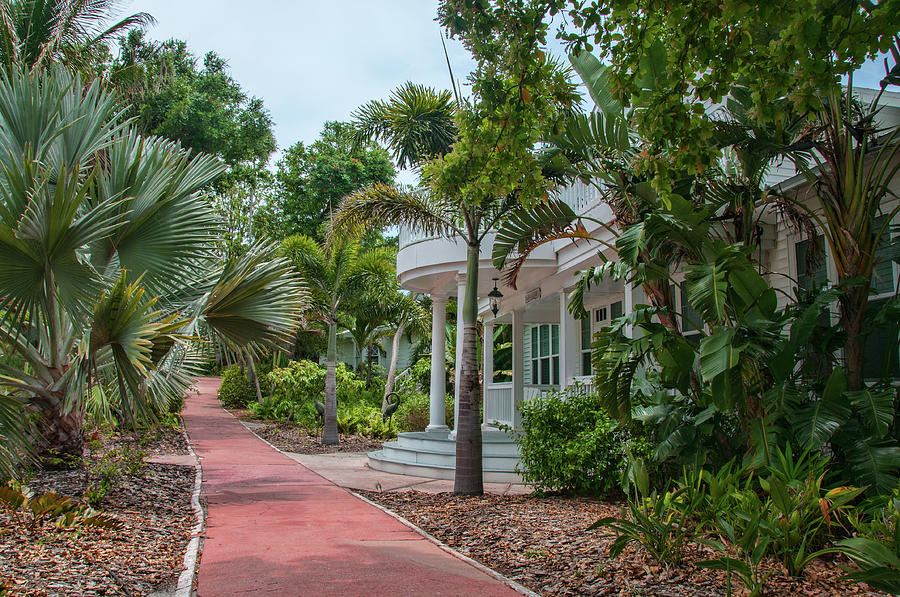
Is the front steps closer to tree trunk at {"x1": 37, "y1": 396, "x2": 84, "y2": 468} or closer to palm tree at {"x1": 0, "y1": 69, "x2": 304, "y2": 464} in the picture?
palm tree at {"x1": 0, "y1": 69, "x2": 304, "y2": 464}

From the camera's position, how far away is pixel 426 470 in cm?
1212

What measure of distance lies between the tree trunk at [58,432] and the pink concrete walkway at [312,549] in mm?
1870

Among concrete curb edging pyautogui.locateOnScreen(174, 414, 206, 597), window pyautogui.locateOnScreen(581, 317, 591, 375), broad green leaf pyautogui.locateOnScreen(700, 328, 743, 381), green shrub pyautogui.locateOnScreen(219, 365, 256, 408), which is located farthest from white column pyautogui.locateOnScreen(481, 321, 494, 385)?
green shrub pyautogui.locateOnScreen(219, 365, 256, 408)

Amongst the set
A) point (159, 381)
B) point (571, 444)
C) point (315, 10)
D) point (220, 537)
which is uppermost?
point (315, 10)

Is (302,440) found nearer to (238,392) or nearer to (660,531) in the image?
(238,392)

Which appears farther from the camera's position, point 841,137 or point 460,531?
point 460,531

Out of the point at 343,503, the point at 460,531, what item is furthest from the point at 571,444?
the point at 343,503

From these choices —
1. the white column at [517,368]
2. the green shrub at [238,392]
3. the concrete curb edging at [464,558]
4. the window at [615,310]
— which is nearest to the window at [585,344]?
the window at [615,310]

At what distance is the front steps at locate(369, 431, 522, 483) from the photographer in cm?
1147

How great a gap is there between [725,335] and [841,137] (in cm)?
231

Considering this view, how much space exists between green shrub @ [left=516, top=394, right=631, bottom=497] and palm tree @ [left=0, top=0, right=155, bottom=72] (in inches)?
423

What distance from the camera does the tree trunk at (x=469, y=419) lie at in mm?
9156

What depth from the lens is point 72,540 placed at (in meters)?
5.54

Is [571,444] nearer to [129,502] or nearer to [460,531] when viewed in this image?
[460,531]
